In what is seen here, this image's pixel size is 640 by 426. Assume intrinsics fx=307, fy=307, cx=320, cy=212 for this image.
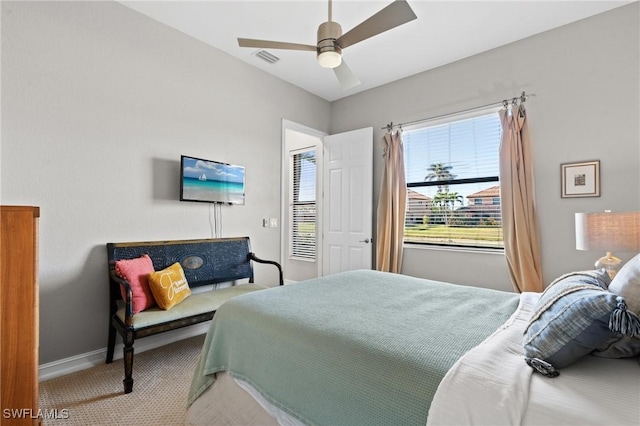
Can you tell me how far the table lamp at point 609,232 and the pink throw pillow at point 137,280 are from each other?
10.6 ft

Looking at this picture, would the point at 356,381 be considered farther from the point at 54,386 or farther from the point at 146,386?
the point at 54,386

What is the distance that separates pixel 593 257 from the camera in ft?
8.86

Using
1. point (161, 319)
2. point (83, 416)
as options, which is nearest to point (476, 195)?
point (161, 319)

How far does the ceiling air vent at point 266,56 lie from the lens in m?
3.34

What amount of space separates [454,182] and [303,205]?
2.40m

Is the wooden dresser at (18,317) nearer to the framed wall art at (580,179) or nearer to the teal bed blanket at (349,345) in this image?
the teal bed blanket at (349,345)

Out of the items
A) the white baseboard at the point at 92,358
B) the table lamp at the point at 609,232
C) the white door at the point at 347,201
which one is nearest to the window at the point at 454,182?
the white door at the point at 347,201

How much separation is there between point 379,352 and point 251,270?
250cm

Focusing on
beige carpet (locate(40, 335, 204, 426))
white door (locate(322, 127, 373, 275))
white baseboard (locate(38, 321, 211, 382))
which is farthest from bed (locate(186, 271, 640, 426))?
white door (locate(322, 127, 373, 275))

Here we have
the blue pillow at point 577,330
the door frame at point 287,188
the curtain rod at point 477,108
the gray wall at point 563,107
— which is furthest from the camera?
the door frame at point 287,188

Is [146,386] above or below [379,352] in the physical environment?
below

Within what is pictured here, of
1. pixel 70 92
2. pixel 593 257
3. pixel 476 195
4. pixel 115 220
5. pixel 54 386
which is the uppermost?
pixel 70 92

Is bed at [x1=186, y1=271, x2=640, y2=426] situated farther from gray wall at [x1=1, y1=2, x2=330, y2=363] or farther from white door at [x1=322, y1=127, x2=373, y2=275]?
white door at [x1=322, y1=127, x2=373, y2=275]

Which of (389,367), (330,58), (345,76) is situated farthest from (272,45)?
(389,367)
